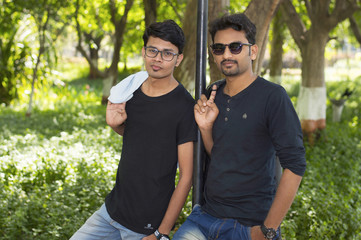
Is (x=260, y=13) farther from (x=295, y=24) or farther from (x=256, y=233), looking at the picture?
(x=295, y=24)

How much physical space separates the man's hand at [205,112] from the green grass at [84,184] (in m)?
2.62

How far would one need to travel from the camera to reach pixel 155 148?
2.58 meters

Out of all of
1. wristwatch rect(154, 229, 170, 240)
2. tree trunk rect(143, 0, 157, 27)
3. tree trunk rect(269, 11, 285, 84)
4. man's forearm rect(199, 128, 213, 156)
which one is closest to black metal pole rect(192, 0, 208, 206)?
man's forearm rect(199, 128, 213, 156)

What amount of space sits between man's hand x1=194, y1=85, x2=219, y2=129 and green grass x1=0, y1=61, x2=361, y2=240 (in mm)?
2620

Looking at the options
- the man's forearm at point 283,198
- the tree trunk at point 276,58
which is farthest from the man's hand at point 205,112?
the tree trunk at point 276,58

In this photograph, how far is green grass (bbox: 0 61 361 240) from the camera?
16.1ft

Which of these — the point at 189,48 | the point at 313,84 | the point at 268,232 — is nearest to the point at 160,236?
the point at 268,232

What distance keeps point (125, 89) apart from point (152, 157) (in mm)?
445

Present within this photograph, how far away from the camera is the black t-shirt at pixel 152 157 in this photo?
2572 millimetres

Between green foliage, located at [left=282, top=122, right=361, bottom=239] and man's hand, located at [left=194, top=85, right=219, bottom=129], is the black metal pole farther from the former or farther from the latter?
green foliage, located at [left=282, top=122, right=361, bottom=239]

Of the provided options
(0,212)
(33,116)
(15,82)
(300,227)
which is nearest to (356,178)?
(300,227)

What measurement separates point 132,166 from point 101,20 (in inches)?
587

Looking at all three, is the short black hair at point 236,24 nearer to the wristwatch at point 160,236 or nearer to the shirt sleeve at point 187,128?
the shirt sleeve at point 187,128

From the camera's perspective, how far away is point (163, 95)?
264 cm
